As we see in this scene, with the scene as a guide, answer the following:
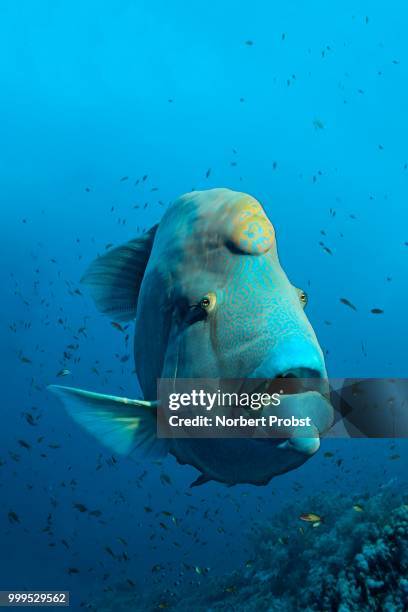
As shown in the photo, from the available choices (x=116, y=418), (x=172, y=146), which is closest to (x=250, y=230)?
(x=116, y=418)

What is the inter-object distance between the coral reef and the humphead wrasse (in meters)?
4.17

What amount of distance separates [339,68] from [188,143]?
12.9 meters

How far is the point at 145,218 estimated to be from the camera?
148ft

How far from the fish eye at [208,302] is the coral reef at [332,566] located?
4.87 m

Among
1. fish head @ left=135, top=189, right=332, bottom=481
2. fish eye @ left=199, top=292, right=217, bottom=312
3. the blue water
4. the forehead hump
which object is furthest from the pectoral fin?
the blue water

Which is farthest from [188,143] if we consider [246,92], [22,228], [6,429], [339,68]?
[6,429]

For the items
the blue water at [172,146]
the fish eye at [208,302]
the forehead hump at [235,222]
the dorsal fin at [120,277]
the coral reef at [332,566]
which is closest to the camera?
the fish eye at [208,302]

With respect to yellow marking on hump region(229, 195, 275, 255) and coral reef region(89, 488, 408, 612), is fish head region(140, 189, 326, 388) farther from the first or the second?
coral reef region(89, 488, 408, 612)

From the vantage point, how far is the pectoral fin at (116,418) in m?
1.86

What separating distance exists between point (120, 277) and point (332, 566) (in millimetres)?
5182

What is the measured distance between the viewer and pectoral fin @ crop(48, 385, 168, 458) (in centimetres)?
186

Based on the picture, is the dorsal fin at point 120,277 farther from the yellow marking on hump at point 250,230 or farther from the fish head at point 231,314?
the yellow marking on hump at point 250,230

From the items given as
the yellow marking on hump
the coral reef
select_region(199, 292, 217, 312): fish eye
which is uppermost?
the yellow marking on hump

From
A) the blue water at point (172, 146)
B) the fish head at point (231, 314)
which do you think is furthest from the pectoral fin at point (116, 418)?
the blue water at point (172, 146)
